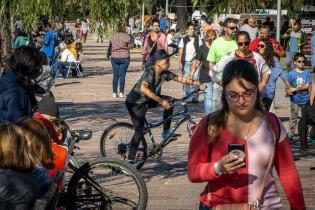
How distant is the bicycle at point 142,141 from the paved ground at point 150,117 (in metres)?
0.21

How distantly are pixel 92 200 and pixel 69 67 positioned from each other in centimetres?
2226

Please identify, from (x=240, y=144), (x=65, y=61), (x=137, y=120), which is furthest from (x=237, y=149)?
(x=65, y=61)

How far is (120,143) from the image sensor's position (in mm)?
11898

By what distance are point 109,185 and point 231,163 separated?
4.43m

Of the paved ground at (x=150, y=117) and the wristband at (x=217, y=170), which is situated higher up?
the wristband at (x=217, y=170)

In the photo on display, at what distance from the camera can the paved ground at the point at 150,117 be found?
33.1 ft

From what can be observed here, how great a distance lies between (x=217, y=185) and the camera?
4492 mm

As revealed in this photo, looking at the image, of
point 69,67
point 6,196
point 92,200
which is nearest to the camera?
point 6,196

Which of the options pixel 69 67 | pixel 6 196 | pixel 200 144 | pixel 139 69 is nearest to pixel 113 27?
pixel 6 196

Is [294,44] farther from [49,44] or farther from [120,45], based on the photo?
[120,45]

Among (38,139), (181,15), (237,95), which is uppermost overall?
(237,95)

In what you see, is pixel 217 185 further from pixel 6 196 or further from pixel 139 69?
pixel 139 69

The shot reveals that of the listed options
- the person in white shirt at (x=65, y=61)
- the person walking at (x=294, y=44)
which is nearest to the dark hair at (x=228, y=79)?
the person walking at (x=294, y=44)

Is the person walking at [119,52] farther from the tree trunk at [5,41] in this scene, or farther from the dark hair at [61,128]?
the dark hair at [61,128]
